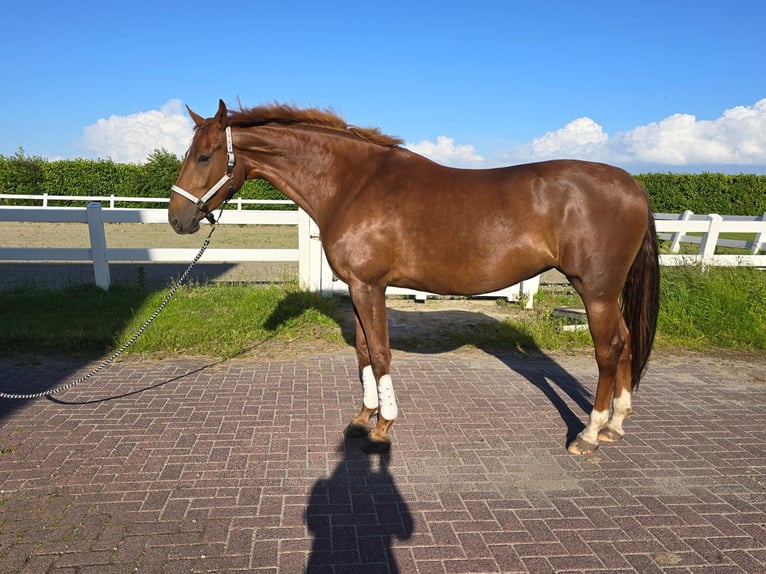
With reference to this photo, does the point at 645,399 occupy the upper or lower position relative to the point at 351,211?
lower

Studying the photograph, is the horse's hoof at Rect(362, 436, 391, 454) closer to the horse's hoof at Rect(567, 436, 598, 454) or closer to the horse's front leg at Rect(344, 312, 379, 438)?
the horse's front leg at Rect(344, 312, 379, 438)

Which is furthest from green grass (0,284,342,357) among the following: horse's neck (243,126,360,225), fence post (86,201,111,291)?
horse's neck (243,126,360,225)

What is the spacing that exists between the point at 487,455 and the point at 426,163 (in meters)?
2.34

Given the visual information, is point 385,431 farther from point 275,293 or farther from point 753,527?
point 275,293

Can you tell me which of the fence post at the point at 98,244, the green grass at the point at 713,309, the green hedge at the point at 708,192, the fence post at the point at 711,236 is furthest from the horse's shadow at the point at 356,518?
the green hedge at the point at 708,192

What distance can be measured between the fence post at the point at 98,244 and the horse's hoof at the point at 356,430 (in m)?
5.56

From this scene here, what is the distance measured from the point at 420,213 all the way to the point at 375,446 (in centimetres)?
181

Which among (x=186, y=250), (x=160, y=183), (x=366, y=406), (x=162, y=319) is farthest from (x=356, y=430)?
(x=160, y=183)

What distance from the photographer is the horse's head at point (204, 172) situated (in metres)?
3.51

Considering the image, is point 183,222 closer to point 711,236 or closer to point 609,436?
point 609,436

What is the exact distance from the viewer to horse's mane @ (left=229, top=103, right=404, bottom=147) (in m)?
3.66

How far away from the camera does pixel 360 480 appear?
10.6ft

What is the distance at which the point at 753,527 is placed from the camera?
284 centimetres

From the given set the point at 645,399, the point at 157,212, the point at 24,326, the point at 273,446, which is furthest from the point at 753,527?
the point at 157,212
